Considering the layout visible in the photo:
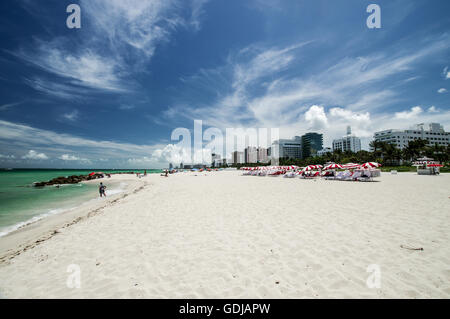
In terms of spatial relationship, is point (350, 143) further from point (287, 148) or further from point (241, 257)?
point (241, 257)

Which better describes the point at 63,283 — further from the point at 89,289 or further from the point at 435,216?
the point at 435,216

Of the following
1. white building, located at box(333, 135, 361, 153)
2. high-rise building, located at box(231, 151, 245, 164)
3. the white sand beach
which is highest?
white building, located at box(333, 135, 361, 153)

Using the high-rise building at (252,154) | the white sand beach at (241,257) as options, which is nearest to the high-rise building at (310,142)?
the high-rise building at (252,154)

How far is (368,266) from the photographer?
363 centimetres

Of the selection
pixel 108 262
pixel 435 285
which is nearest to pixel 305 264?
pixel 435 285

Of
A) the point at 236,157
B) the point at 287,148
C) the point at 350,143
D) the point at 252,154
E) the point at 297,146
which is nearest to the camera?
the point at 350,143

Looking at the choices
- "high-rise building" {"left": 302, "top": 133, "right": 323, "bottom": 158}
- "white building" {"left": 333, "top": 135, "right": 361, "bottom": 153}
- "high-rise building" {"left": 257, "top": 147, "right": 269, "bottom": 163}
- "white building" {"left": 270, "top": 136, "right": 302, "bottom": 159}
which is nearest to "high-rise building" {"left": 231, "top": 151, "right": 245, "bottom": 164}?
"high-rise building" {"left": 257, "top": 147, "right": 269, "bottom": 163}

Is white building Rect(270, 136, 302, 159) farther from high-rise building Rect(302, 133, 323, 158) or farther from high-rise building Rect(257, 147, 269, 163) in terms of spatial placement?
high-rise building Rect(257, 147, 269, 163)

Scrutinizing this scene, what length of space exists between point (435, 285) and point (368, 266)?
0.90m

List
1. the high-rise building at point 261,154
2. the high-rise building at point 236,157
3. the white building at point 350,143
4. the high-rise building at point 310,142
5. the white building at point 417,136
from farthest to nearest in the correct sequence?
the high-rise building at point 236,157
the high-rise building at point 310,142
the high-rise building at point 261,154
the white building at point 350,143
the white building at point 417,136

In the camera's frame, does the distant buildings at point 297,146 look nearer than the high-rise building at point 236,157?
Yes

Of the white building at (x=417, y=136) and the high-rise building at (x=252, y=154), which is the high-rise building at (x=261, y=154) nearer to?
the high-rise building at (x=252, y=154)

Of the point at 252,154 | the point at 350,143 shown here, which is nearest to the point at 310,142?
the point at 350,143

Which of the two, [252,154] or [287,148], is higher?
[287,148]
